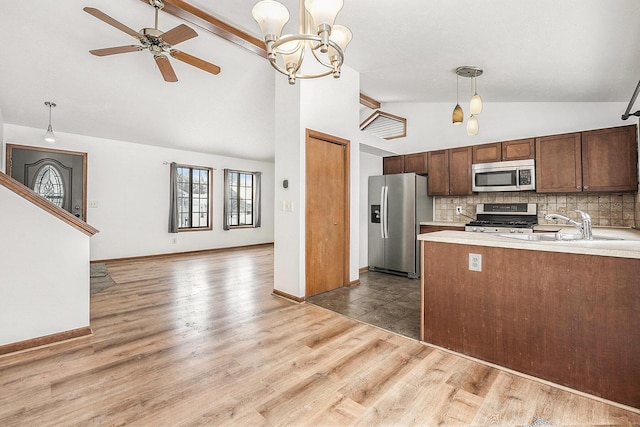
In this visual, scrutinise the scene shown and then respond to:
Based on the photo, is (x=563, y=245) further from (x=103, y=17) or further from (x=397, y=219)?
(x=103, y=17)

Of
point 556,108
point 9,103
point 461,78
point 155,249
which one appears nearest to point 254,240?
point 155,249

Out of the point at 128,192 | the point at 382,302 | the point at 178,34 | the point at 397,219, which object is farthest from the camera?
the point at 128,192

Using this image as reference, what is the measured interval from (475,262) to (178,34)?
302cm

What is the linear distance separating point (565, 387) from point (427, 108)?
4591 millimetres

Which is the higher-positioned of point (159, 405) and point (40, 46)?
point (40, 46)

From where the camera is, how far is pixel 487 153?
4520 millimetres

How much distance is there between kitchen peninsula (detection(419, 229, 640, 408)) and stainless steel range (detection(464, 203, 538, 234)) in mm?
2200

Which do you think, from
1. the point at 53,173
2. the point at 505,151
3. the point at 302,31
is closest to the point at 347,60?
the point at 302,31

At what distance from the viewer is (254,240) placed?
834 centimetres

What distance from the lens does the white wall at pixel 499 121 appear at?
3.95m

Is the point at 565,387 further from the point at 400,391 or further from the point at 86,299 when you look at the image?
the point at 86,299

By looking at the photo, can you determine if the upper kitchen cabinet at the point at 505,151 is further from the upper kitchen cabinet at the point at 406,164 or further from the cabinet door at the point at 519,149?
the upper kitchen cabinet at the point at 406,164


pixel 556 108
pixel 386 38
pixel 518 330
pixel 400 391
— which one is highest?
pixel 386 38

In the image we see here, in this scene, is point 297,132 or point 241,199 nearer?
point 297,132
